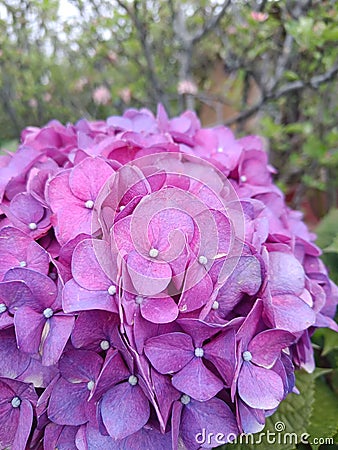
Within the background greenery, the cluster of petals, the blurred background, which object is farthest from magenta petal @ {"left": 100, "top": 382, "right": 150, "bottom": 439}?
the blurred background

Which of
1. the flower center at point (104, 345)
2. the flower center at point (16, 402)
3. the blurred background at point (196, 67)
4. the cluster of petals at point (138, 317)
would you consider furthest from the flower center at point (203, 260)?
the blurred background at point (196, 67)

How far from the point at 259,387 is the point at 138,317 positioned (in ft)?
0.40

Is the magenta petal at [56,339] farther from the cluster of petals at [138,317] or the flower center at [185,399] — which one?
the flower center at [185,399]

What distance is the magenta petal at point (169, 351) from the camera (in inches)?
14.7

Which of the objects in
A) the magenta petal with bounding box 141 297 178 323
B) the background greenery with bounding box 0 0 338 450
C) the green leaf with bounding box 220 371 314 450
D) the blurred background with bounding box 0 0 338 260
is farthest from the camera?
the blurred background with bounding box 0 0 338 260

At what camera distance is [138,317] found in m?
0.37

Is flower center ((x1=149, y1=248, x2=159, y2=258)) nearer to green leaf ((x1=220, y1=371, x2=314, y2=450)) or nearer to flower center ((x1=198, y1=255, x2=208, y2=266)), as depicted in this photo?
flower center ((x1=198, y1=255, x2=208, y2=266))

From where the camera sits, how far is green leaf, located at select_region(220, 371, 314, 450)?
1.66 feet

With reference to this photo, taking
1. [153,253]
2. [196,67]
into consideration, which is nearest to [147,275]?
[153,253]

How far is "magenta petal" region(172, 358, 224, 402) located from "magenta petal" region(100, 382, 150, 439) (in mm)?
35

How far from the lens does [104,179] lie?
0.45 meters

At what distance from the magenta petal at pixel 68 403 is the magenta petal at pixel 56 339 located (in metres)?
0.03

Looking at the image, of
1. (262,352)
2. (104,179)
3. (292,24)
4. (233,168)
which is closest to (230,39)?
(292,24)

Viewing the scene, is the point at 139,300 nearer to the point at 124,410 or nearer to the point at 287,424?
the point at 124,410
